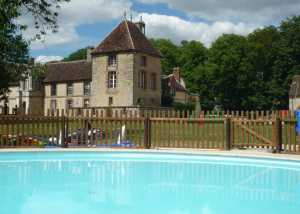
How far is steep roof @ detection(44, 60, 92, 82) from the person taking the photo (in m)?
48.6

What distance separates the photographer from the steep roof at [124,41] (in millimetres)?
39906

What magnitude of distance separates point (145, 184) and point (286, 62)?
4715 cm

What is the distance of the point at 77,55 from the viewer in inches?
2881

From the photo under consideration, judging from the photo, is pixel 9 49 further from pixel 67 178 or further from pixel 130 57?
pixel 130 57

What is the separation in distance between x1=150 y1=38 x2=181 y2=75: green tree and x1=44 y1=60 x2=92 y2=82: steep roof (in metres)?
18.1

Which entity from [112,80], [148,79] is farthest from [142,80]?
[112,80]

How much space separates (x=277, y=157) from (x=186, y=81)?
50.7m

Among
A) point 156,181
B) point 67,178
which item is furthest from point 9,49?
point 156,181

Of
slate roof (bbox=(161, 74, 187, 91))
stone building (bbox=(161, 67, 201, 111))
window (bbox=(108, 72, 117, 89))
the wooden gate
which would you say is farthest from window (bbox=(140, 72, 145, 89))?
the wooden gate

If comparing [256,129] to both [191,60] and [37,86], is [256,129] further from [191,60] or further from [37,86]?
[191,60]

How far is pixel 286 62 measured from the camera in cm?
4909

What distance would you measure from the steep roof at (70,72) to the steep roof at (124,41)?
794 cm

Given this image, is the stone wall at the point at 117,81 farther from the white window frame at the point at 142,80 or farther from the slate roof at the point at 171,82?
the slate roof at the point at 171,82

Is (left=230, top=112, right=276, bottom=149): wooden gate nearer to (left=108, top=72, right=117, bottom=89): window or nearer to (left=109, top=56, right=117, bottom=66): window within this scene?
(left=108, top=72, right=117, bottom=89): window
